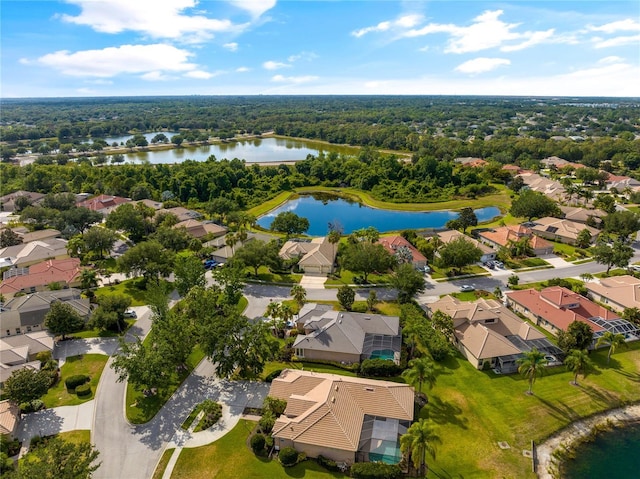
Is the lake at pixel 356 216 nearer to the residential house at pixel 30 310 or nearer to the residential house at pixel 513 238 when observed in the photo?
the residential house at pixel 513 238

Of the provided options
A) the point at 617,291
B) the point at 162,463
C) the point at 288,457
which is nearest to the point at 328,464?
the point at 288,457

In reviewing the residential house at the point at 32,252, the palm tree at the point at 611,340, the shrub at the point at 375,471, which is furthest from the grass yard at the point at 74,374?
the palm tree at the point at 611,340

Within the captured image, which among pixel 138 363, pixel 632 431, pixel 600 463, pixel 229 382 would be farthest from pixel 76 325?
pixel 632 431

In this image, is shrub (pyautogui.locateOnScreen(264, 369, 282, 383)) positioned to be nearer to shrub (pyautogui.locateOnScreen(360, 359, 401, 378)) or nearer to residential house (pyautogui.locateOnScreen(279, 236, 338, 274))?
shrub (pyautogui.locateOnScreen(360, 359, 401, 378))

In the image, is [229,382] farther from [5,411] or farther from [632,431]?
[632,431]

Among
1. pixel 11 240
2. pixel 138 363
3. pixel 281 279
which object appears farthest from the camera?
pixel 11 240
